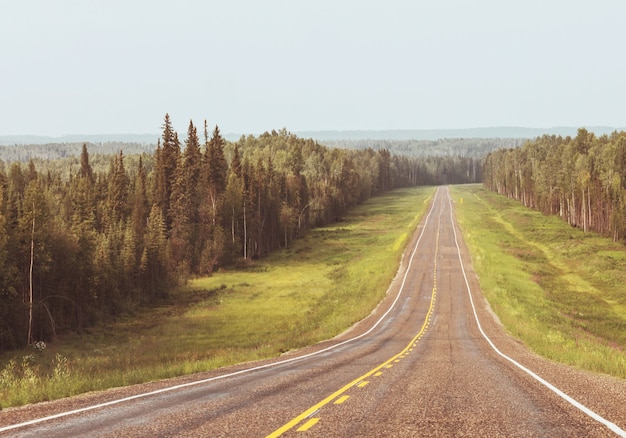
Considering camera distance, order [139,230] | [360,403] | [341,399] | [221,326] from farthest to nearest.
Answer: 1. [139,230]
2. [221,326]
3. [341,399]
4. [360,403]

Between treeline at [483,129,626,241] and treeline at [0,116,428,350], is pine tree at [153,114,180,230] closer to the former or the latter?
treeline at [0,116,428,350]

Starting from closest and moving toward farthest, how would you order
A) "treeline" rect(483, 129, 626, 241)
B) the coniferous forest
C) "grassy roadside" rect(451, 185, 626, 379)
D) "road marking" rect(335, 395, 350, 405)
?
1. "road marking" rect(335, 395, 350, 405)
2. "grassy roadside" rect(451, 185, 626, 379)
3. the coniferous forest
4. "treeline" rect(483, 129, 626, 241)

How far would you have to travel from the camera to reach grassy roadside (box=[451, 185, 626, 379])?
31.2 m

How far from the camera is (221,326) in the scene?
50.0 m

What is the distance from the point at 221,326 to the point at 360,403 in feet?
133

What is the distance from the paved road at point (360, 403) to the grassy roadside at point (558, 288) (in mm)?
5873

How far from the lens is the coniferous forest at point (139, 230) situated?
49.5 metres

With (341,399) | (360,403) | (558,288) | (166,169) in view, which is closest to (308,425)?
(360,403)

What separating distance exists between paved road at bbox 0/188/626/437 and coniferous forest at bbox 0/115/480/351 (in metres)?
37.1

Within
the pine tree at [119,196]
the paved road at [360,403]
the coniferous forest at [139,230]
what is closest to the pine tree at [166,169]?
the coniferous forest at [139,230]

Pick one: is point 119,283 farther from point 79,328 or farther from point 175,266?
point 175,266

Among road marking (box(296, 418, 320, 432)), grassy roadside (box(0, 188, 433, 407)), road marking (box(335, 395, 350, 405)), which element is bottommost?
grassy roadside (box(0, 188, 433, 407))

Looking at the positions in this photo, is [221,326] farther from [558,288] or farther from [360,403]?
[360,403]

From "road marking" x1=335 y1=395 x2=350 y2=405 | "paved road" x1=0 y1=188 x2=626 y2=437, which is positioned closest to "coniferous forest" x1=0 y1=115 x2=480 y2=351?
"paved road" x1=0 y1=188 x2=626 y2=437
